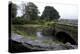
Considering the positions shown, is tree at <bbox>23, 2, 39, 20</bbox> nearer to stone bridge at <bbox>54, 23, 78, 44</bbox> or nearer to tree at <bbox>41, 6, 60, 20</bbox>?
tree at <bbox>41, 6, 60, 20</bbox>

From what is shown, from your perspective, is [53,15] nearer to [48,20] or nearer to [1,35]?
[48,20]

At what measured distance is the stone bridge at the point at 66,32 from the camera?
237 centimetres

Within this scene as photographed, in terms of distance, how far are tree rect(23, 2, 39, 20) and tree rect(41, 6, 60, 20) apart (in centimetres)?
13

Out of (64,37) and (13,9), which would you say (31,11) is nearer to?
(13,9)

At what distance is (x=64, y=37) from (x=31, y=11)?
0.69 meters

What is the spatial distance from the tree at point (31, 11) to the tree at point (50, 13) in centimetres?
13

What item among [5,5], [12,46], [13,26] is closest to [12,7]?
[5,5]

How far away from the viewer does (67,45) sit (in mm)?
2410

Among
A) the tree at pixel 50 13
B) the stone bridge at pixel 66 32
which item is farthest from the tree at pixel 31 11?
the stone bridge at pixel 66 32

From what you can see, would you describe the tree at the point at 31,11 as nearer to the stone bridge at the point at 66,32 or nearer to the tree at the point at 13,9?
the tree at the point at 13,9

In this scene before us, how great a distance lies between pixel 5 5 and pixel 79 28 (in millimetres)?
1273

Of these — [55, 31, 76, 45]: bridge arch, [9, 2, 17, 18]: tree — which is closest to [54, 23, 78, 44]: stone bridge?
[55, 31, 76, 45]: bridge arch

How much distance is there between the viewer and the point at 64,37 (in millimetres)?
2410

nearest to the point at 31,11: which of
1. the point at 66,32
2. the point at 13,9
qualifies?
the point at 13,9
